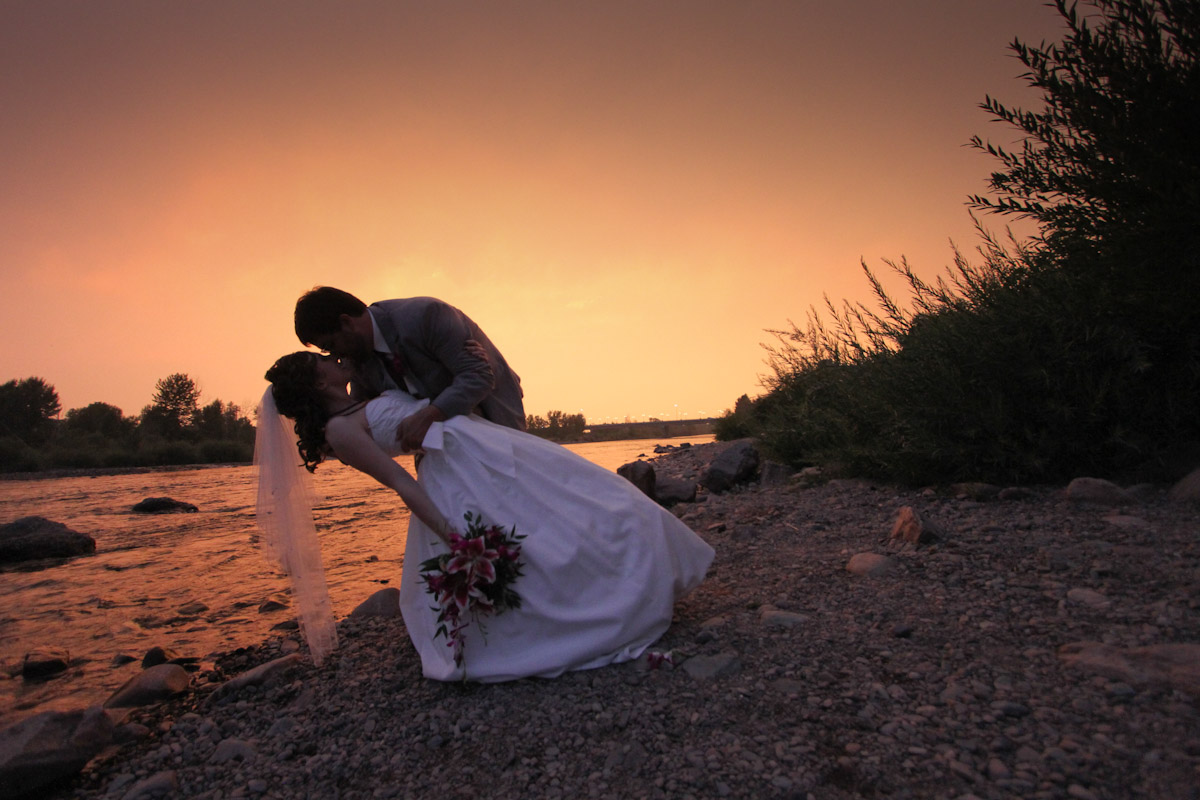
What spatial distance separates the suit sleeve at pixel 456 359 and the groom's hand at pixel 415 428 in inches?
5.5

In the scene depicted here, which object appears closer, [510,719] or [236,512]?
[510,719]

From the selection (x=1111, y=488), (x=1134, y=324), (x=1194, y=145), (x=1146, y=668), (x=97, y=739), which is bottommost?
(x=97, y=739)

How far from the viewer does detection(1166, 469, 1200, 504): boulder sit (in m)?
4.39

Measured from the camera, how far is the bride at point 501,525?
10.9 ft

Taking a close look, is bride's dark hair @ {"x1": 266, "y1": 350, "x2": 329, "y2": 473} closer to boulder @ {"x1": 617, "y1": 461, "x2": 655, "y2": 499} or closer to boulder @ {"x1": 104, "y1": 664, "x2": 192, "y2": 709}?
boulder @ {"x1": 104, "y1": 664, "x2": 192, "y2": 709}

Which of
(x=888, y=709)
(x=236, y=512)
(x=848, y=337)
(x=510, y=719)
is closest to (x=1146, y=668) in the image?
(x=888, y=709)

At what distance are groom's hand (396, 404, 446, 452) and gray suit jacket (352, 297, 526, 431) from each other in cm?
9

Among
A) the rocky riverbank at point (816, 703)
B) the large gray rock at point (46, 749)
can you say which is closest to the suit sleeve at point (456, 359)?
the rocky riverbank at point (816, 703)

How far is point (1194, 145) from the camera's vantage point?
391 cm

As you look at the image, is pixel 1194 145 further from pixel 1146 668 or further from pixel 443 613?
pixel 443 613

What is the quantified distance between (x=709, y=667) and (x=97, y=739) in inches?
119

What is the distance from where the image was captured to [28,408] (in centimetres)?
4572

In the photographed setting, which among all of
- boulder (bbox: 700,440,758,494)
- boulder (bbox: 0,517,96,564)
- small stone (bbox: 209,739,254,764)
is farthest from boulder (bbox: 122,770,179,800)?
boulder (bbox: 0,517,96,564)

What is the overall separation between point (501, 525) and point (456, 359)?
42.1 inches
